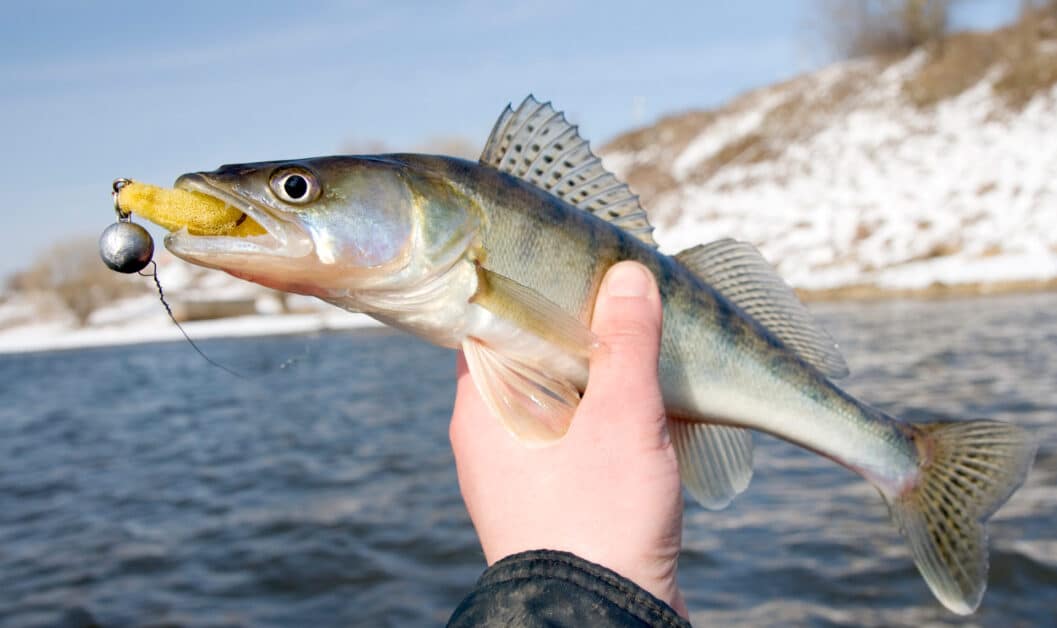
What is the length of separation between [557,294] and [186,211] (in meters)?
1.05

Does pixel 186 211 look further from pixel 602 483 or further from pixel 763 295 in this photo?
pixel 763 295

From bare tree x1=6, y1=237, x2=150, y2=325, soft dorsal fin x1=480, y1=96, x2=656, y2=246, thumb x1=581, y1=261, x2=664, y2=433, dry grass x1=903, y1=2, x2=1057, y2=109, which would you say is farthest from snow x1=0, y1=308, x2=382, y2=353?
thumb x1=581, y1=261, x2=664, y2=433

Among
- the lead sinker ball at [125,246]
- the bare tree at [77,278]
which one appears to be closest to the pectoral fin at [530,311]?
the lead sinker ball at [125,246]

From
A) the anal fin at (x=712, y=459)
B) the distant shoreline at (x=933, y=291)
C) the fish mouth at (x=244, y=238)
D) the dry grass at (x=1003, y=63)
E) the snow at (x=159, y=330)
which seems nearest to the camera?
the fish mouth at (x=244, y=238)

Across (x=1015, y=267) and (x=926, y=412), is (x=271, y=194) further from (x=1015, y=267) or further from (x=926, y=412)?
(x=1015, y=267)

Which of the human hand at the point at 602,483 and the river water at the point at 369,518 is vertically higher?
the human hand at the point at 602,483

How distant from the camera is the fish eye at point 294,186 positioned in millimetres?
2363

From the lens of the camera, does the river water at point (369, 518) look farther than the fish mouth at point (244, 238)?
Yes

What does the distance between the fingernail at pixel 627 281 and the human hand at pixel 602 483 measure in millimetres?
167

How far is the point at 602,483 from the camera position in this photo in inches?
81.0

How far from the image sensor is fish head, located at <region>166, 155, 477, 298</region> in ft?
7.58

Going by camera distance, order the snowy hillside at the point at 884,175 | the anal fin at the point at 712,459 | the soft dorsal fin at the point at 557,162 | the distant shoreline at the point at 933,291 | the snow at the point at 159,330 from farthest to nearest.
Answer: the snow at the point at 159,330 → the snowy hillside at the point at 884,175 → the distant shoreline at the point at 933,291 → the anal fin at the point at 712,459 → the soft dorsal fin at the point at 557,162

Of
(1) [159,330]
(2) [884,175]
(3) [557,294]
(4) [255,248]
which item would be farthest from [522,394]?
(1) [159,330]

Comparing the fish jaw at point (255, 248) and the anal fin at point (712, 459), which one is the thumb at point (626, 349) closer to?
the anal fin at point (712, 459)
